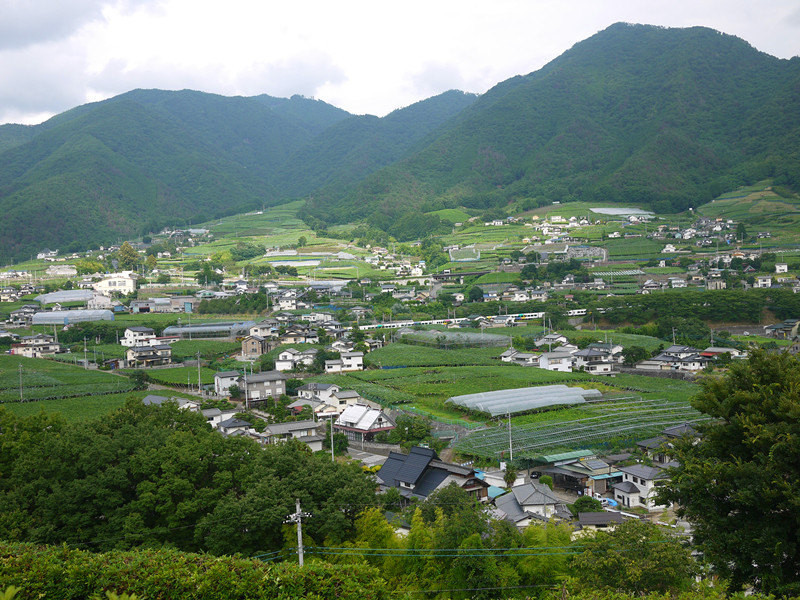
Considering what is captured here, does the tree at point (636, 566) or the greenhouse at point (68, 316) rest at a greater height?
the greenhouse at point (68, 316)

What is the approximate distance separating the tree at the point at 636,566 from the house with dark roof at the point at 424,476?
5093 mm

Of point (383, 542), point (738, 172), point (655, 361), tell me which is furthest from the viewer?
point (738, 172)

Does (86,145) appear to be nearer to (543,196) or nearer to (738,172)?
(543,196)

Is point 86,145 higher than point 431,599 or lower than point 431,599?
higher

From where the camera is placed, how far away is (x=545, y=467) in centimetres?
1427

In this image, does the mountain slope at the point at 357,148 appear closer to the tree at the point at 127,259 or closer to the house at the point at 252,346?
the tree at the point at 127,259

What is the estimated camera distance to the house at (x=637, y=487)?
12.6 metres

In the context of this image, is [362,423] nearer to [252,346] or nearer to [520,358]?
[520,358]

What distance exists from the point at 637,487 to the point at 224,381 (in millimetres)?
14857

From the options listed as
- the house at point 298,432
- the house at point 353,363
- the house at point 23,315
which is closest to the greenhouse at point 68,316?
the house at point 23,315

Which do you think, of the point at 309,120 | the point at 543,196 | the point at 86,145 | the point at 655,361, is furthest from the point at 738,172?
the point at 309,120

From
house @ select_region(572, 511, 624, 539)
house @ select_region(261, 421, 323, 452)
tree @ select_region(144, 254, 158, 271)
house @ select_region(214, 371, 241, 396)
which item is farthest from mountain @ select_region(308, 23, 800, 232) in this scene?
house @ select_region(572, 511, 624, 539)

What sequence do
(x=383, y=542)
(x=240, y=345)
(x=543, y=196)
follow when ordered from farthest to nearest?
(x=543, y=196) → (x=240, y=345) → (x=383, y=542)

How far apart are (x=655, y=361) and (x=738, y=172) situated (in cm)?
5207
